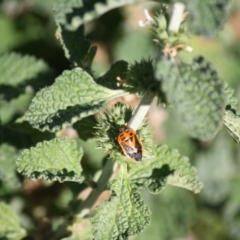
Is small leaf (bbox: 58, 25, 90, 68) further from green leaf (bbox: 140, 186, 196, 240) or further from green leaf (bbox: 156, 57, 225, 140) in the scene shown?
green leaf (bbox: 140, 186, 196, 240)

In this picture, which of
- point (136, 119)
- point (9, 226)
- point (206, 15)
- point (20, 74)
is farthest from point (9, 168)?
point (206, 15)

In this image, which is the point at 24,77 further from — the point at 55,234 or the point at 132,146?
the point at 132,146

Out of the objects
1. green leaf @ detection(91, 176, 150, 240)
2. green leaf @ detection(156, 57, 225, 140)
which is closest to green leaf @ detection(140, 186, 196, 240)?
green leaf @ detection(91, 176, 150, 240)

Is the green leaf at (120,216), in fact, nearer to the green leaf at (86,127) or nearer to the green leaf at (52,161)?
Answer: the green leaf at (52,161)

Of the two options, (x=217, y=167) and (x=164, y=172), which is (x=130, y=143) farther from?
(x=217, y=167)

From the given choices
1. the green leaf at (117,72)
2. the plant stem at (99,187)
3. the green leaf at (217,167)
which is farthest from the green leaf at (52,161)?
the green leaf at (217,167)

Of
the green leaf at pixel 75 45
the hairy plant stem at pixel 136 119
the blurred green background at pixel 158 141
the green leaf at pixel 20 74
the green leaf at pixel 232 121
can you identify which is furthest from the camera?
the blurred green background at pixel 158 141
